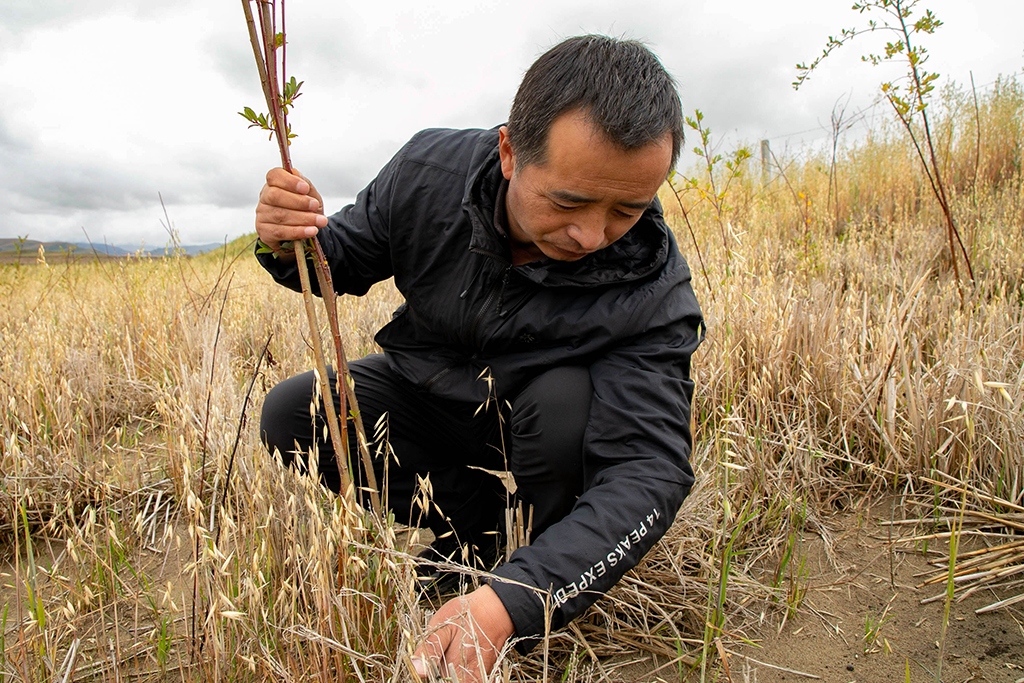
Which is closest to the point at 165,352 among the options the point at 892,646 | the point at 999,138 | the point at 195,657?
the point at 195,657

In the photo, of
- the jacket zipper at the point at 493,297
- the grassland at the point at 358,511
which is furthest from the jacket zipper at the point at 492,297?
the grassland at the point at 358,511

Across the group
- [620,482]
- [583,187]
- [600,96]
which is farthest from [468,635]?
[600,96]

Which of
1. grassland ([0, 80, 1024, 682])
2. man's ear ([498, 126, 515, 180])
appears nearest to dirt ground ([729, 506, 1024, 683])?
grassland ([0, 80, 1024, 682])

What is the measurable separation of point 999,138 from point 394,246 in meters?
6.12

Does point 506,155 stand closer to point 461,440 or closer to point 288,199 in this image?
point 288,199

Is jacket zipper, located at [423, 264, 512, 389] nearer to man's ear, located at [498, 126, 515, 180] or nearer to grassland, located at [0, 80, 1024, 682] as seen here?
man's ear, located at [498, 126, 515, 180]

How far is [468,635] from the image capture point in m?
1.03

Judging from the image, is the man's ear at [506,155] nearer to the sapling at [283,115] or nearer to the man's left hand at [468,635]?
the sapling at [283,115]

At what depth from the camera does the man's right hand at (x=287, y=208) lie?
121 centimetres

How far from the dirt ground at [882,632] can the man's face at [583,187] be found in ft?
3.36

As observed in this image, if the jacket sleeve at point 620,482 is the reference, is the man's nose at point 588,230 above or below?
above

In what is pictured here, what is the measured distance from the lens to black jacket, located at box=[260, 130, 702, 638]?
125 cm

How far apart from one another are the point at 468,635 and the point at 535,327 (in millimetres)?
846

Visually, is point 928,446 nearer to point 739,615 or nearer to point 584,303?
point 739,615
